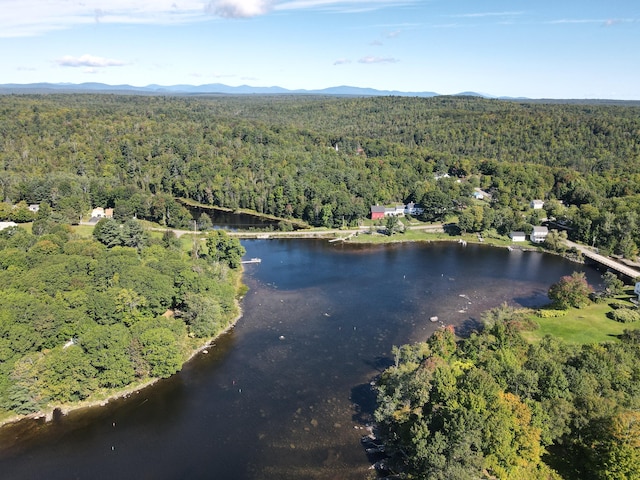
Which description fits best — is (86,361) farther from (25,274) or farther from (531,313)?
(531,313)

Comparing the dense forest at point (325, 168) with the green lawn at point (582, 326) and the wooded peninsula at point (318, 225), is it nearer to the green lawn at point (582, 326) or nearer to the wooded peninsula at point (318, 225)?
the wooded peninsula at point (318, 225)

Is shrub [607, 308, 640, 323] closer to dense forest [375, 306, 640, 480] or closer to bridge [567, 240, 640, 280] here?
dense forest [375, 306, 640, 480]

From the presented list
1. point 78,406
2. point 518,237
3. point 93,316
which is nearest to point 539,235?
point 518,237

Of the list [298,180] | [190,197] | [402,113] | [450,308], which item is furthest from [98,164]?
[402,113]

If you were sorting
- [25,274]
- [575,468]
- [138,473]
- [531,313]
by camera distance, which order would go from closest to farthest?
[575,468] < [138,473] < [25,274] < [531,313]

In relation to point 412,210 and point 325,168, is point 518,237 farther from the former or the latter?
point 325,168
